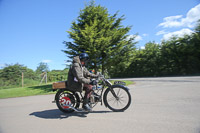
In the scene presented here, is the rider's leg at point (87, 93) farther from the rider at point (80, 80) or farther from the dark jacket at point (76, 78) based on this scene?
the dark jacket at point (76, 78)

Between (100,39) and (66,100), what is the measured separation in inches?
323

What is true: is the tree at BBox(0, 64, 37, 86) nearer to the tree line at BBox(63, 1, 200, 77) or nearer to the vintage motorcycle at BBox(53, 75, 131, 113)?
the tree line at BBox(63, 1, 200, 77)

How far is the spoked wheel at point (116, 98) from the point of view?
4.11 m

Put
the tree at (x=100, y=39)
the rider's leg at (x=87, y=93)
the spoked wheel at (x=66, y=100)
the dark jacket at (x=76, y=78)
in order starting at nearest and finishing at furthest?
the dark jacket at (x=76, y=78), the rider's leg at (x=87, y=93), the spoked wheel at (x=66, y=100), the tree at (x=100, y=39)

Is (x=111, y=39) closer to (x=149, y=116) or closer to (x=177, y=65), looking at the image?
(x=149, y=116)

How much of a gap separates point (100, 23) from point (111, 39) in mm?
2024

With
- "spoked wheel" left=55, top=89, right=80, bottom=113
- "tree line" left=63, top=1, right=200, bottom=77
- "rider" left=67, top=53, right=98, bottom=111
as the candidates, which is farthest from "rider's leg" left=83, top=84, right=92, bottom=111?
"tree line" left=63, top=1, right=200, bottom=77

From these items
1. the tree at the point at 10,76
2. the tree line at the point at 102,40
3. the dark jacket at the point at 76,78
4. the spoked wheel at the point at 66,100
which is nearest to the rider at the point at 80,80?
the dark jacket at the point at 76,78

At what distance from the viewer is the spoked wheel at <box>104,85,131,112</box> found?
4113 mm

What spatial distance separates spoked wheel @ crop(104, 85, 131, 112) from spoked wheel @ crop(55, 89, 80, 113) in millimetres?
972

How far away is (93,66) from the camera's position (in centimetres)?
1400

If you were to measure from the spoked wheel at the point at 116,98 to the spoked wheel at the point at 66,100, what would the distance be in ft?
3.19

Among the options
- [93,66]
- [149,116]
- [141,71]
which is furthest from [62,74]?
[149,116]

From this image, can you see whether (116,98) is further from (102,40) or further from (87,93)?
(102,40)
